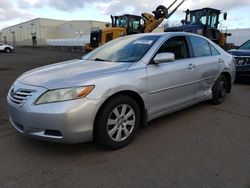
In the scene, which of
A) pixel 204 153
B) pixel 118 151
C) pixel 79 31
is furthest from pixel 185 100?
pixel 79 31

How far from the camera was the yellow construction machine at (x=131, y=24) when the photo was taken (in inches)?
698

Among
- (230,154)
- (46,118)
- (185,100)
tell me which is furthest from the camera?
(185,100)

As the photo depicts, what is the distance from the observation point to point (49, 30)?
74688mm

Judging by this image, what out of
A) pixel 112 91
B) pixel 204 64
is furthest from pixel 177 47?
pixel 112 91

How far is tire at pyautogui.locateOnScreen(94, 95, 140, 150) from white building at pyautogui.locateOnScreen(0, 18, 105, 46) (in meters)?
57.7

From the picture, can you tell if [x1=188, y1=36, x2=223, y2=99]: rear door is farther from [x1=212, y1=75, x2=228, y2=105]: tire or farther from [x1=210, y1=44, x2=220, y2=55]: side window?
[x1=212, y1=75, x2=228, y2=105]: tire

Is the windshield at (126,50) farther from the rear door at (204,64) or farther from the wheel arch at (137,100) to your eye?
the rear door at (204,64)

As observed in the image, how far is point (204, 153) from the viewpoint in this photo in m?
3.46

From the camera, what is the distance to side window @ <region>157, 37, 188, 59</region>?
4350 millimetres

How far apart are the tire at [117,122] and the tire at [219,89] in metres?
2.42

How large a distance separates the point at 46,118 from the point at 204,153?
205 cm

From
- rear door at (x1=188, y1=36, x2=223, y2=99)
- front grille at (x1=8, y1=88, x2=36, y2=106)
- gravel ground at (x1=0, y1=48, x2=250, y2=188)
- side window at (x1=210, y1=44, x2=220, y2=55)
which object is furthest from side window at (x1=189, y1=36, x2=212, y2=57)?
front grille at (x1=8, y1=88, x2=36, y2=106)

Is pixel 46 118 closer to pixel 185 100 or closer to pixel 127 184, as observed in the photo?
pixel 127 184

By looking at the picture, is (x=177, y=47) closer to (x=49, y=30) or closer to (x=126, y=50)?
(x=126, y=50)
